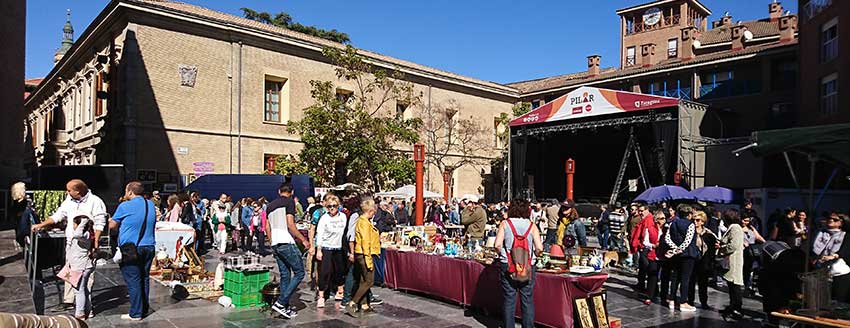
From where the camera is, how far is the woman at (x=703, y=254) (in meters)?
7.89

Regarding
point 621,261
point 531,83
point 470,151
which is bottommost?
point 621,261

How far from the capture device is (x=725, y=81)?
30.5m

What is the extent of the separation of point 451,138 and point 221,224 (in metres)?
20.1

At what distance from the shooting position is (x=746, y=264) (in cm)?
952

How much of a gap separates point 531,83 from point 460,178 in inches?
499

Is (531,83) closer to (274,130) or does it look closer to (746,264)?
(274,130)

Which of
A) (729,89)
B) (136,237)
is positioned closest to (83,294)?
(136,237)

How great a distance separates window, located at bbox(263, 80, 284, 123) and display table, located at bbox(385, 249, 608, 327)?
1695 cm

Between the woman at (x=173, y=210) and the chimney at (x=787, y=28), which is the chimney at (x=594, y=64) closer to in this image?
the chimney at (x=787, y=28)

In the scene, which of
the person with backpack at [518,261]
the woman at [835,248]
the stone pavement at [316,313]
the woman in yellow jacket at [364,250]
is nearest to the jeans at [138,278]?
the stone pavement at [316,313]

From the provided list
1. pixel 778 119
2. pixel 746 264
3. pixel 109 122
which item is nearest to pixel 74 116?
pixel 109 122

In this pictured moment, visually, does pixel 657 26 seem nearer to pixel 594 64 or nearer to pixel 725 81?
pixel 594 64

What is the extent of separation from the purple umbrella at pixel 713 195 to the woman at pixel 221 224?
12.8m

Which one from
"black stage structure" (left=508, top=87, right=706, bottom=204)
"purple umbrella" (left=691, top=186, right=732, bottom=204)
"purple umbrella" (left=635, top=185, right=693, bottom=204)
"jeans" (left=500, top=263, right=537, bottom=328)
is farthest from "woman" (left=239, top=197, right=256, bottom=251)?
"black stage structure" (left=508, top=87, right=706, bottom=204)
